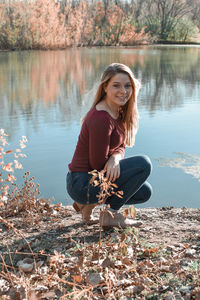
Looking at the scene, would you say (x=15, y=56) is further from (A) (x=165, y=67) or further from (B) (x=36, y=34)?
(A) (x=165, y=67)

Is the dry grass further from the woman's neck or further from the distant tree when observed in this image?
the distant tree

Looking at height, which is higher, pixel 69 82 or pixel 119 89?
pixel 119 89

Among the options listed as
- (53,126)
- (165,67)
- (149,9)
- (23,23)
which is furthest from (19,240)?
(149,9)

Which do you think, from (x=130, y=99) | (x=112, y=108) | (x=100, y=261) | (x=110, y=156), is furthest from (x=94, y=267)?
(x=130, y=99)

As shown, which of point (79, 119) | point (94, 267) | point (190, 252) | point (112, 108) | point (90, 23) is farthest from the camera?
point (90, 23)

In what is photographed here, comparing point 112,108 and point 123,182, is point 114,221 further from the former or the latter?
point 112,108

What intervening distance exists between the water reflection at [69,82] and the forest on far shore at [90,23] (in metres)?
2.69

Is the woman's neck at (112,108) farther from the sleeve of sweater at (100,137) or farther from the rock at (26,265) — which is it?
the rock at (26,265)

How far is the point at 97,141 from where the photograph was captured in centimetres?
261

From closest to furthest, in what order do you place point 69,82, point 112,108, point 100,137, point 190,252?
point 190,252 < point 100,137 < point 112,108 < point 69,82

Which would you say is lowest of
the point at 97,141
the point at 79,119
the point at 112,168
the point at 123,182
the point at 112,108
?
the point at 79,119

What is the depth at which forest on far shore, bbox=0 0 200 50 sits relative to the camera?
18203mm

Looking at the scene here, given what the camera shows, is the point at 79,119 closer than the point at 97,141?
No

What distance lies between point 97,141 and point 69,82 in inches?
327
